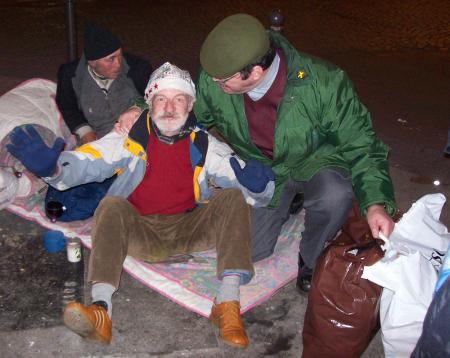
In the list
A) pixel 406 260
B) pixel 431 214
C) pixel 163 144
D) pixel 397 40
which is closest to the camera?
pixel 406 260

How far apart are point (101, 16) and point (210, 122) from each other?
594 cm

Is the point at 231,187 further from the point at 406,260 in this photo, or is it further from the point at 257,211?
the point at 406,260

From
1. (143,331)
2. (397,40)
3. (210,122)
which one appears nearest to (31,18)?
(397,40)

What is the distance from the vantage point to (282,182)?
3.68 m

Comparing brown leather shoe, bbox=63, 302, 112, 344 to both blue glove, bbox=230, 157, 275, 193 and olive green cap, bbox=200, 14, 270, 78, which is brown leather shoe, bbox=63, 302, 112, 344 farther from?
olive green cap, bbox=200, 14, 270, 78

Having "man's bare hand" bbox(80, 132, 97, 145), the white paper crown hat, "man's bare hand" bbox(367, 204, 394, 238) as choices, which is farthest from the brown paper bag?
"man's bare hand" bbox(80, 132, 97, 145)

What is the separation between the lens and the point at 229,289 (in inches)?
130

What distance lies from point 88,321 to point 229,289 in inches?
29.3

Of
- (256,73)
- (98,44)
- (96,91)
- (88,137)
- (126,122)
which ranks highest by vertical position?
(256,73)

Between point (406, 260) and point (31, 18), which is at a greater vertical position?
point (406, 260)

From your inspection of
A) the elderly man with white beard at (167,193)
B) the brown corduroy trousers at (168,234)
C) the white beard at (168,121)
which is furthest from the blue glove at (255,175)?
the white beard at (168,121)

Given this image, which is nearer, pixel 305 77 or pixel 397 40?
pixel 305 77

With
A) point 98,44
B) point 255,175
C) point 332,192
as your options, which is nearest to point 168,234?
point 255,175

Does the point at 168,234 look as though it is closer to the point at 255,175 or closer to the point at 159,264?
the point at 159,264
